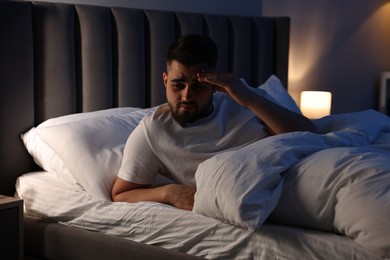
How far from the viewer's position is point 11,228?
6.59ft

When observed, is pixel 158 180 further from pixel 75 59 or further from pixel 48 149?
pixel 75 59

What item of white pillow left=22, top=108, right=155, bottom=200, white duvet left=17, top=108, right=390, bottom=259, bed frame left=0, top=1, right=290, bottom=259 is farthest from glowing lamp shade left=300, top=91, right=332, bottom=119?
white duvet left=17, top=108, right=390, bottom=259

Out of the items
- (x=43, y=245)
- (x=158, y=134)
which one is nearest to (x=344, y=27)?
(x=158, y=134)

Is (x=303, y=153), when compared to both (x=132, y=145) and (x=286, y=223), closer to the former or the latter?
(x=286, y=223)

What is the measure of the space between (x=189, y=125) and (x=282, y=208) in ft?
1.97

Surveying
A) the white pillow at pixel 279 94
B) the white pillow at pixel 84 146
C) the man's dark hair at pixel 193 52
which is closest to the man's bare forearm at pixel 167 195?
the white pillow at pixel 84 146

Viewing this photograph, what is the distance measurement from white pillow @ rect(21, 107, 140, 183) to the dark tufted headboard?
5 centimetres

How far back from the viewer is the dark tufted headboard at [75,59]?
2383 millimetres

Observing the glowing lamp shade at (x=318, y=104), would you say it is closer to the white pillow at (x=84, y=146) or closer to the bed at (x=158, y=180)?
the bed at (x=158, y=180)

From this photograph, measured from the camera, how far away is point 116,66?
9.15 ft

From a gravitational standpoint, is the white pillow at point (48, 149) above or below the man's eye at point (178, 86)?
below

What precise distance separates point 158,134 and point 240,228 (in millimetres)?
541

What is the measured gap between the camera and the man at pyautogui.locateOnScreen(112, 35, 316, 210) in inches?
81.2

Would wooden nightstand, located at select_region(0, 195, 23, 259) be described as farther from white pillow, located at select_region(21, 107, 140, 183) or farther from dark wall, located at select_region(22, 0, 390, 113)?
dark wall, located at select_region(22, 0, 390, 113)
